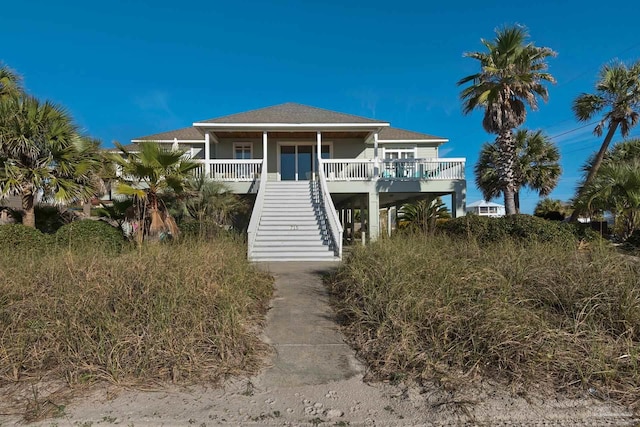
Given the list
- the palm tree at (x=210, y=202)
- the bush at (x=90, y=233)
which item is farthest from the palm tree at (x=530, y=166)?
the bush at (x=90, y=233)

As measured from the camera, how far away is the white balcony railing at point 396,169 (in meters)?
16.2

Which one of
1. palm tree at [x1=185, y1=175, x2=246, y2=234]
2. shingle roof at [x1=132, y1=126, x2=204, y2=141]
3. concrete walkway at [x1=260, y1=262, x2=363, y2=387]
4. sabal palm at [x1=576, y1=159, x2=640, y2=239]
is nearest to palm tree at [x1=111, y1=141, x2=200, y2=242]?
palm tree at [x1=185, y1=175, x2=246, y2=234]

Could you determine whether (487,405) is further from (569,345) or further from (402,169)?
(402,169)

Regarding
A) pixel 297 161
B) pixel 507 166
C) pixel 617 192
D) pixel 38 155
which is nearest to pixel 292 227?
pixel 38 155

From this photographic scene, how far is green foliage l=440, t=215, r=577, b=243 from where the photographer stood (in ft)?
34.0

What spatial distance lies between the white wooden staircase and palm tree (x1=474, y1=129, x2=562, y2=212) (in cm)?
1176

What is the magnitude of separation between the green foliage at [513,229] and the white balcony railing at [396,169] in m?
4.62

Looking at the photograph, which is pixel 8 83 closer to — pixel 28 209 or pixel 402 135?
pixel 28 209

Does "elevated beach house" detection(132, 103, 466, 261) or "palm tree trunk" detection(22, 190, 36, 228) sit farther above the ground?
"elevated beach house" detection(132, 103, 466, 261)

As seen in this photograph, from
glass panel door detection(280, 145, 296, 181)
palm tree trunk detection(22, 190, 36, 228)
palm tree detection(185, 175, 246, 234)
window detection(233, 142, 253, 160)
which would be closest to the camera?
palm tree trunk detection(22, 190, 36, 228)

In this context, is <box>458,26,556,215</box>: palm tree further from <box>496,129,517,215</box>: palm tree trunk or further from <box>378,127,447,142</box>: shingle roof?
<box>378,127,447,142</box>: shingle roof

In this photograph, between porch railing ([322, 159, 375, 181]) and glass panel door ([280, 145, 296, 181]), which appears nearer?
porch railing ([322, 159, 375, 181])

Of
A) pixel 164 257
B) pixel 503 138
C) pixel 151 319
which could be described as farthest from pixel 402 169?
pixel 151 319

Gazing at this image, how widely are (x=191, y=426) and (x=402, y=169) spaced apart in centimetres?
1498
